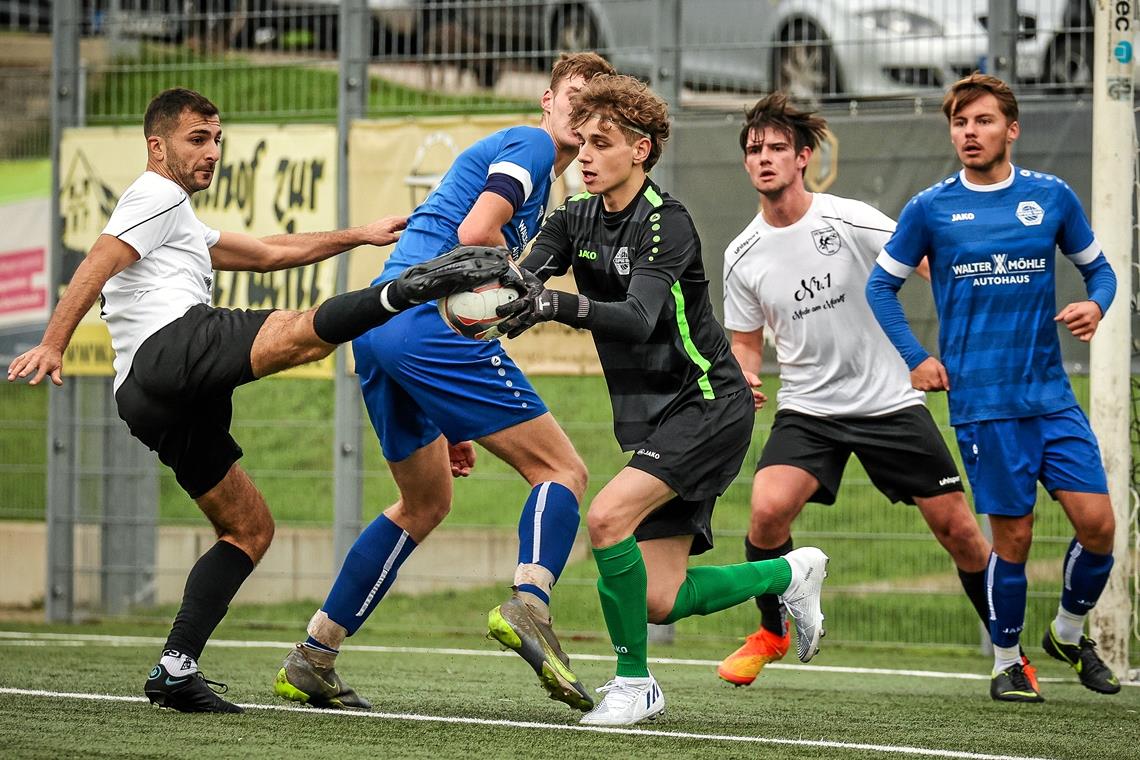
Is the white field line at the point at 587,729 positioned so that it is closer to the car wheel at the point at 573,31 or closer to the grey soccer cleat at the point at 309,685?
the grey soccer cleat at the point at 309,685

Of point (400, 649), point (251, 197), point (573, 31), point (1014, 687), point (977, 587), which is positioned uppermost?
point (573, 31)

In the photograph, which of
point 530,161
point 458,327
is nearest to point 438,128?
point 530,161

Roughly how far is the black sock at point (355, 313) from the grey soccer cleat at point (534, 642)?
0.93 m

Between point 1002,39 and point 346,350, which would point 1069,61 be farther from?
point 346,350

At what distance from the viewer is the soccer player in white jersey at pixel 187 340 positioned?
496 centimetres

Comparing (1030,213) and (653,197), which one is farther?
(1030,213)

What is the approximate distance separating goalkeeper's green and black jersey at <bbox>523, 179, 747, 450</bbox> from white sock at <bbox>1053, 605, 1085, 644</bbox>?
1.93 metres

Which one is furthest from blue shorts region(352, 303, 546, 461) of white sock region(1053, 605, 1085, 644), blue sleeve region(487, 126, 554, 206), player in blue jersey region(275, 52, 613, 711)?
white sock region(1053, 605, 1085, 644)

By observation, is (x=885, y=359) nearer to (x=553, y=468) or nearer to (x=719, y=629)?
(x=553, y=468)

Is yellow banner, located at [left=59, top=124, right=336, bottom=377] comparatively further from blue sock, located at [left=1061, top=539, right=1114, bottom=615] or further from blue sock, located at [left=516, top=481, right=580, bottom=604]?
blue sock, located at [left=1061, top=539, right=1114, bottom=615]

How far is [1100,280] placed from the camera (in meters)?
6.02

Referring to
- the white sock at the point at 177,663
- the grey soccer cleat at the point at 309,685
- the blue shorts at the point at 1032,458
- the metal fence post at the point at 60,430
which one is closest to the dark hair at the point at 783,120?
the blue shorts at the point at 1032,458

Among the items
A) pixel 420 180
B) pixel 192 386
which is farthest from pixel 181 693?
pixel 420 180

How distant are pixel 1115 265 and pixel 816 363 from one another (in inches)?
58.9
